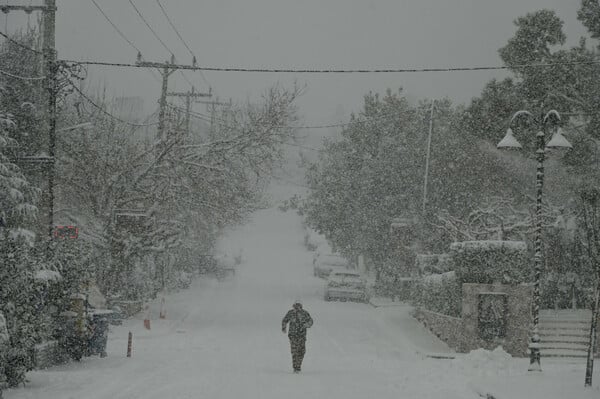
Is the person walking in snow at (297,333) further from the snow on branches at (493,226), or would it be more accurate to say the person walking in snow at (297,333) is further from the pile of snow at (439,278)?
the snow on branches at (493,226)

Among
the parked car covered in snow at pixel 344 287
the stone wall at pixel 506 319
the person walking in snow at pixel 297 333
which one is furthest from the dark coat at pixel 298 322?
the parked car covered in snow at pixel 344 287

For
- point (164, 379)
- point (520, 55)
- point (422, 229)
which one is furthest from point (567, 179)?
point (164, 379)

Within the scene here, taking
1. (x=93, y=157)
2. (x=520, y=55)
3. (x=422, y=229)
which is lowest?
(x=422, y=229)

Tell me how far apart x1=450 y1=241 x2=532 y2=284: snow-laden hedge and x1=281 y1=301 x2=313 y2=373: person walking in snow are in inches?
281

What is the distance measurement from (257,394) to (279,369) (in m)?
4.41

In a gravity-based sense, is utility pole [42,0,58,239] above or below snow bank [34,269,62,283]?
above

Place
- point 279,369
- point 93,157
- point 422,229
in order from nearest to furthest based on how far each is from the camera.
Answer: point 279,369 → point 93,157 → point 422,229

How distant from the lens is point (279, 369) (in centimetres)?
1761

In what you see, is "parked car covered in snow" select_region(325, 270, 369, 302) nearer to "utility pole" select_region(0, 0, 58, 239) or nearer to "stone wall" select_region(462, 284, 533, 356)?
"stone wall" select_region(462, 284, 533, 356)

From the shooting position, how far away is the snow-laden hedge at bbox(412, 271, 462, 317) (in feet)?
78.2

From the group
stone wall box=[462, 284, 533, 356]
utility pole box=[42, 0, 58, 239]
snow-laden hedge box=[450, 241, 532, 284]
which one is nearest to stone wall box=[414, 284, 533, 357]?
stone wall box=[462, 284, 533, 356]

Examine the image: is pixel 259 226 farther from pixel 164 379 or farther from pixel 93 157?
pixel 164 379

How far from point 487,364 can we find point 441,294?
7445 mm

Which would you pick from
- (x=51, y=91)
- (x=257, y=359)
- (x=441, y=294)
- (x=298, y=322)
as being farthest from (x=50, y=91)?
(x=441, y=294)
